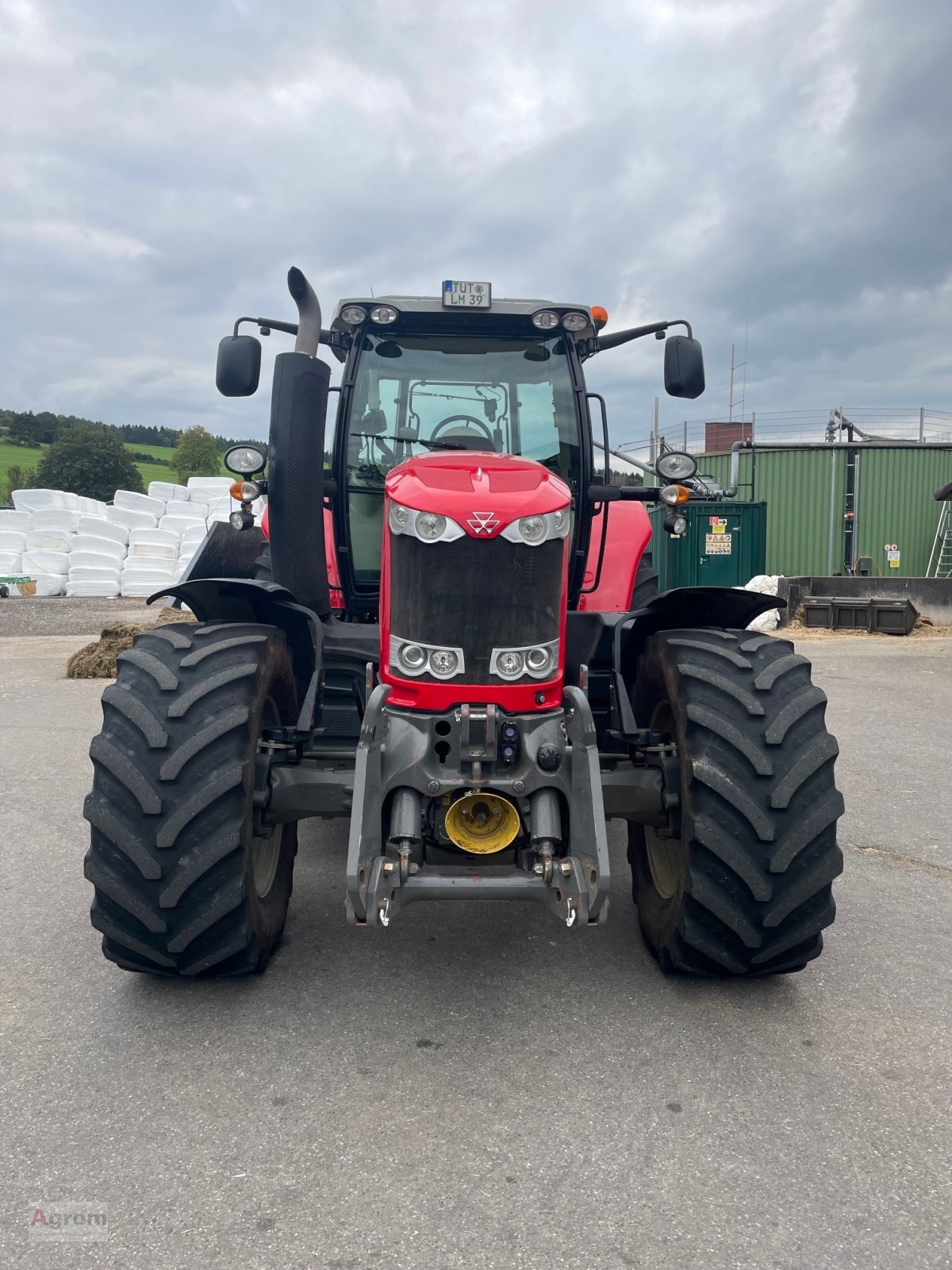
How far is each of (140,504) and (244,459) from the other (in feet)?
69.2

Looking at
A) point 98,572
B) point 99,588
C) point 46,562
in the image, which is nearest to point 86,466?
point 46,562

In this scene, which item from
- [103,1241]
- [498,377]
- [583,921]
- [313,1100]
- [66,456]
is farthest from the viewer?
[66,456]

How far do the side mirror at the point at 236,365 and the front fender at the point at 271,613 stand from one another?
0.84 m

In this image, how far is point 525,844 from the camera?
2.88 metres

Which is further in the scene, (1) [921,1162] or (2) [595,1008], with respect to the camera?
(2) [595,1008]

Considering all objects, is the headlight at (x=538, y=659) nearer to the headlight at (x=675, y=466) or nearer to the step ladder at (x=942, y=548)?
the headlight at (x=675, y=466)

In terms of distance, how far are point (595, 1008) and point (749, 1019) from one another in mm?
465

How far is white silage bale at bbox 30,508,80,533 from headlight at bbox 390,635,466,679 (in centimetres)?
2182

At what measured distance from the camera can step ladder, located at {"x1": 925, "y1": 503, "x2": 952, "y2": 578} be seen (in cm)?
2059

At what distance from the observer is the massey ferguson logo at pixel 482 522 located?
276 cm

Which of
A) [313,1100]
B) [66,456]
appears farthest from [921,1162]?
[66,456]

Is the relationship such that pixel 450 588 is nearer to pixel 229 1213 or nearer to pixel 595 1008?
pixel 595 1008

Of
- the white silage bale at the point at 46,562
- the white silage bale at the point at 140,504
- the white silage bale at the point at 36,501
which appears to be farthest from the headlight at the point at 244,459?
the white silage bale at the point at 36,501

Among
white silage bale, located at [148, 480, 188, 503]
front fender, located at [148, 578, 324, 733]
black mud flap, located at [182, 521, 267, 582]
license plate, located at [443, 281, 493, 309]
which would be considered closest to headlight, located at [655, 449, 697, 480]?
license plate, located at [443, 281, 493, 309]
